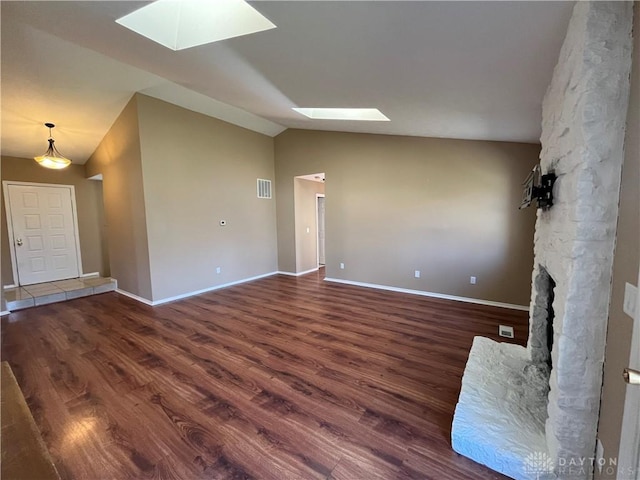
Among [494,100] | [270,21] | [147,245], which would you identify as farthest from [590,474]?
[147,245]

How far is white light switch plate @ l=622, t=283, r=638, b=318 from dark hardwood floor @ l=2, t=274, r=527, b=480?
3.75 feet

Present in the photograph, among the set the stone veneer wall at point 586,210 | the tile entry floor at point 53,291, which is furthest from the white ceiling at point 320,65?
the tile entry floor at point 53,291

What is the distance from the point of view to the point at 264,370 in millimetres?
2510

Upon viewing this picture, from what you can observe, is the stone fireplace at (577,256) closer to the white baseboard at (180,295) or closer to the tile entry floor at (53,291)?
the white baseboard at (180,295)

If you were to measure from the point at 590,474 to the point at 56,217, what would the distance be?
8.17 meters

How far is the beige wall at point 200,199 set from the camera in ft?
14.0

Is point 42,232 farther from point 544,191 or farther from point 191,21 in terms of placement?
point 544,191

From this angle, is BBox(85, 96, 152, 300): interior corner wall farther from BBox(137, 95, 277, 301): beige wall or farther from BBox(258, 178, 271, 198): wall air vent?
BBox(258, 178, 271, 198): wall air vent

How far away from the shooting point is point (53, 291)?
474 cm

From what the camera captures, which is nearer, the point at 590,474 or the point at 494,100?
the point at 590,474

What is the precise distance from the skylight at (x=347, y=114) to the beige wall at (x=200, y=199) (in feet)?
6.57

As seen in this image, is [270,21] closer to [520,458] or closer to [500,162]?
[520,458]

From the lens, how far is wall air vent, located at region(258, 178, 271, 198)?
6111mm

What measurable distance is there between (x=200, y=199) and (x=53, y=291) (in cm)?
298
